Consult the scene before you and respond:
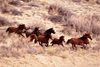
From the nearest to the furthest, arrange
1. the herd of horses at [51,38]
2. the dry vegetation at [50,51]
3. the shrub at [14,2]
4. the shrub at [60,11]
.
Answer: the dry vegetation at [50,51] → the herd of horses at [51,38] → the shrub at [60,11] → the shrub at [14,2]

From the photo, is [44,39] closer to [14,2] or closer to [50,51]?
[50,51]

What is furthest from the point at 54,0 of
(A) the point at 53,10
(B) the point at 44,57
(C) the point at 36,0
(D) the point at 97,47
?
(B) the point at 44,57

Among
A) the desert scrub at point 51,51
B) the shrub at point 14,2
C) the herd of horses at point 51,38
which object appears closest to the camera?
the desert scrub at point 51,51

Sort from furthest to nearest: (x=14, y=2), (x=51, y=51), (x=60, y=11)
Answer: (x=14, y=2) → (x=60, y=11) → (x=51, y=51)

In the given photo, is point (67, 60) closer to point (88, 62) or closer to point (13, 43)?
point (88, 62)

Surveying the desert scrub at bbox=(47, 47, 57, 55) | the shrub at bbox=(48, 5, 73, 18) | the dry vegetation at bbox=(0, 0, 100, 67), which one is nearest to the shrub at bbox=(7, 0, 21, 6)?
the shrub at bbox=(48, 5, 73, 18)

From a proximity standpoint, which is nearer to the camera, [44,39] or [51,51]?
[51,51]

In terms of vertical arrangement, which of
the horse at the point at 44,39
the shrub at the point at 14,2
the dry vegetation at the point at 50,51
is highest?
the shrub at the point at 14,2

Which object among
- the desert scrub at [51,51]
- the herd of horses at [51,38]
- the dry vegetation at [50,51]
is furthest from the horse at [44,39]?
the desert scrub at [51,51]

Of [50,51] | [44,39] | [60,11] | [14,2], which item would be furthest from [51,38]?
[14,2]

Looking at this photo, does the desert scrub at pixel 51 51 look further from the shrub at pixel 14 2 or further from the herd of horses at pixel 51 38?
the shrub at pixel 14 2

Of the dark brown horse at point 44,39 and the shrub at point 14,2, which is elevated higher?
the shrub at point 14,2

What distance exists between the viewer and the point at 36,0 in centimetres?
1747

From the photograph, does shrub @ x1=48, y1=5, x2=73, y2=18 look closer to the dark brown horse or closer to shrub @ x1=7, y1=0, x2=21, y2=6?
shrub @ x1=7, y1=0, x2=21, y2=6
